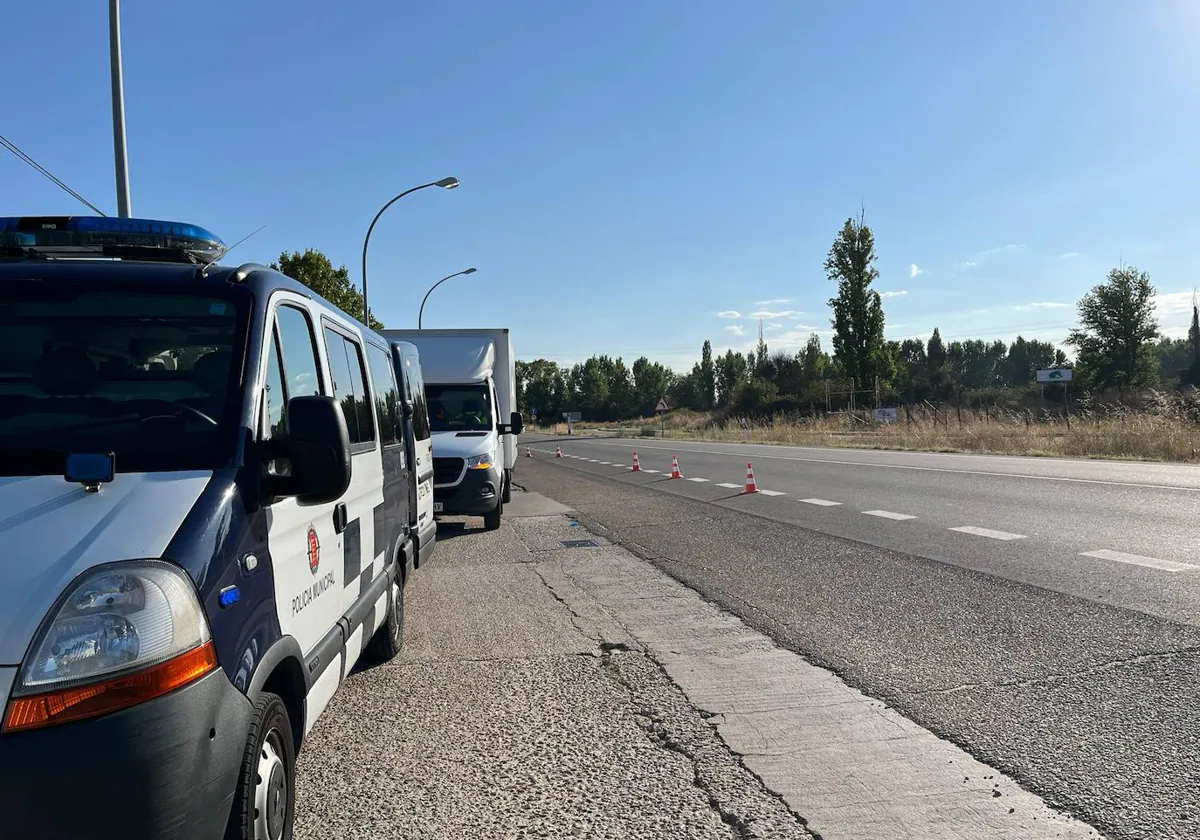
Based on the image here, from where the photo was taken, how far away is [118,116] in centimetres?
1074

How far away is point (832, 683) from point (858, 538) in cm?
540

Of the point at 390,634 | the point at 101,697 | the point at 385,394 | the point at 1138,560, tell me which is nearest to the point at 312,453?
the point at 101,697

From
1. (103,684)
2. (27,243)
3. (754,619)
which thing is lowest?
(754,619)

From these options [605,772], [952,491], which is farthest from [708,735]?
[952,491]

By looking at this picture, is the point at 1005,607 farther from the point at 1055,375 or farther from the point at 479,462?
the point at 1055,375

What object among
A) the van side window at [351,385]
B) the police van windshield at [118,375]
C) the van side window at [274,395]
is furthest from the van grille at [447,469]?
the police van windshield at [118,375]

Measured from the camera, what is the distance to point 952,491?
14.5 metres

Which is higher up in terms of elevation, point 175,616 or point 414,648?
point 175,616

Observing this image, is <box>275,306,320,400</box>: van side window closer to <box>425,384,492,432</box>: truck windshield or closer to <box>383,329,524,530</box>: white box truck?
<box>383,329,524,530</box>: white box truck

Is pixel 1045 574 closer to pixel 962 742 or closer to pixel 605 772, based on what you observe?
pixel 962 742

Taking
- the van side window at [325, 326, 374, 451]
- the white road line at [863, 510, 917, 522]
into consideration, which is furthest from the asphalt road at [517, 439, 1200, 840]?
the van side window at [325, 326, 374, 451]

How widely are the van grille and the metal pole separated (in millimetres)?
4952

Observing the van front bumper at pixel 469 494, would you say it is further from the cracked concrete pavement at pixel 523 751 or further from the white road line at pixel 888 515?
the cracked concrete pavement at pixel 523 751

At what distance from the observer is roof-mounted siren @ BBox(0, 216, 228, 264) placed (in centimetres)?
377
